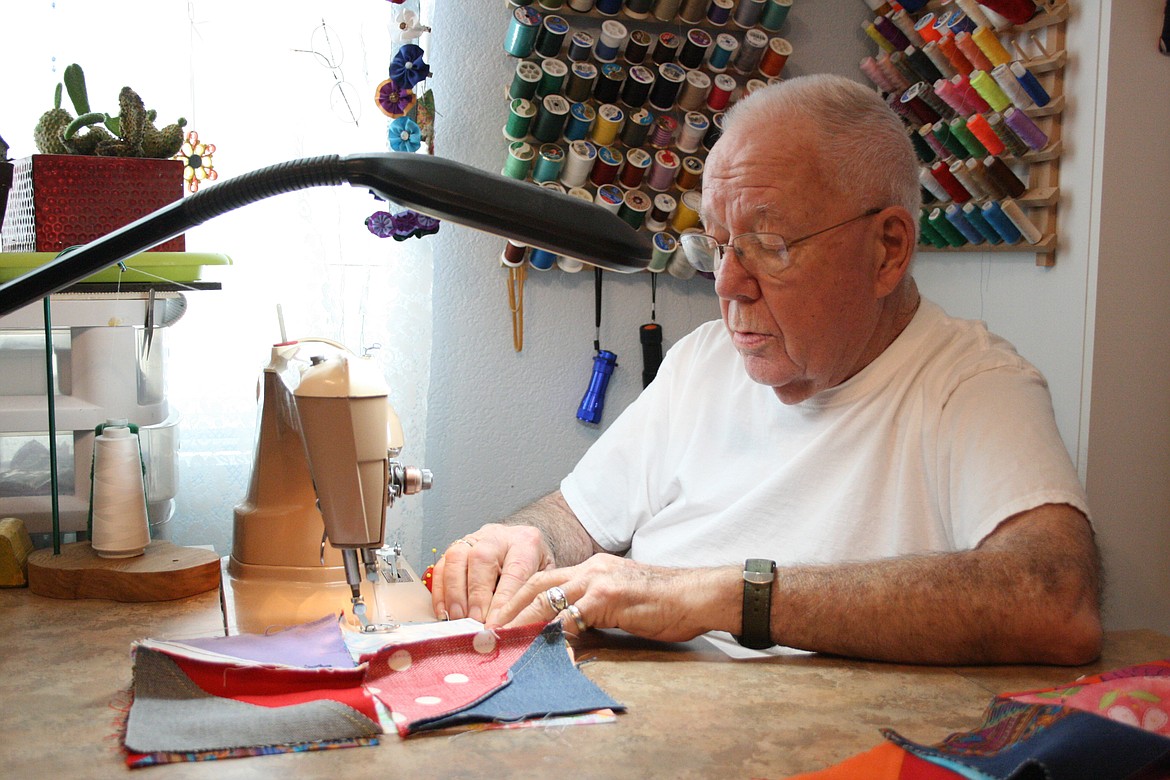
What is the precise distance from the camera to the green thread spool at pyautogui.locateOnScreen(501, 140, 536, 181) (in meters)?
2.57

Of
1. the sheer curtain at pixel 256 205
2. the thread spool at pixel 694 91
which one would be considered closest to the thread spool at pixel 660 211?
the thread spool at pixel 694 91

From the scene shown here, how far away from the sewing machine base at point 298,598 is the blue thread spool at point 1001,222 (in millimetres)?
1620

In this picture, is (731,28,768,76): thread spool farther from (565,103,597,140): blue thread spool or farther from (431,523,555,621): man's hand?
(431,523,555,621): man's hand

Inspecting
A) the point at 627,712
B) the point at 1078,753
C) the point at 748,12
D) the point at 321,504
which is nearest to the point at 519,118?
the point at 748,12

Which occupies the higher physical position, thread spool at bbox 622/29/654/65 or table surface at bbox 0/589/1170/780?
thread spool at bbox 622/29/654/65

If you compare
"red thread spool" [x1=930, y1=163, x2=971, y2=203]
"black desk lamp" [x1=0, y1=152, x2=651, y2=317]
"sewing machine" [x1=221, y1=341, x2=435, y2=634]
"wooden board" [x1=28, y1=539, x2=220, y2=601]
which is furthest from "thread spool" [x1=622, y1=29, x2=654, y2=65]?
"black desk lamp" [x1=0, y1=152, x2=651, y2=317]

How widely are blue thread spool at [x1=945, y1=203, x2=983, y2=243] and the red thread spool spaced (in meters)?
0.03

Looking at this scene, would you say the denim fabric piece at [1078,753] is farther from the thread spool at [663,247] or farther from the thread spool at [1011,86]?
the thread spool at [663,247]

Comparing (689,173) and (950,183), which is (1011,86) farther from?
(689,173)

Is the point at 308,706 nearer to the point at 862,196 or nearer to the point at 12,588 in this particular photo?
the point at 12,588

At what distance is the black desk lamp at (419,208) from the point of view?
26.7 inches

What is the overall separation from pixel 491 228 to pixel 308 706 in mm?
480

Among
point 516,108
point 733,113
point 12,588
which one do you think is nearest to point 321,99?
point 516,108

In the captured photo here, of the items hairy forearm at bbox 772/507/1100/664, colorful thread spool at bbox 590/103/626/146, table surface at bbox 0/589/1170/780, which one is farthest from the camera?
colorful thread spool at bbox 590/103/626/146
